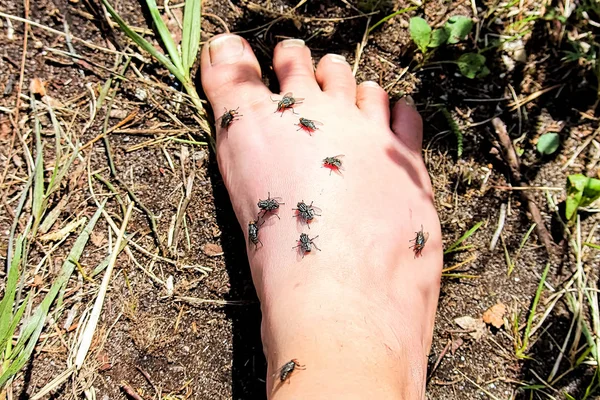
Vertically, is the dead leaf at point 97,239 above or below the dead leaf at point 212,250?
above

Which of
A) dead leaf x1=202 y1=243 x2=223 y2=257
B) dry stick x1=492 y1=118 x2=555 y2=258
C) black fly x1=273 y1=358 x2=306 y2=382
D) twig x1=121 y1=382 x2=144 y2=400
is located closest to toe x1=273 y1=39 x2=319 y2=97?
dead leaf x1=202 y1=243 x2=223 y2=257

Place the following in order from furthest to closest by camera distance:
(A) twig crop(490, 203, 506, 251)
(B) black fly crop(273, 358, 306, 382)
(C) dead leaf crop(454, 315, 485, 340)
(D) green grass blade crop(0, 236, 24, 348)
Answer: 1. (A) twig crop(490, 203, 506, 251)
2. (C) dead leaf crop(454, 315, 485, 340)
3. (D) green grass blade crop(0, 236, 24, 348)
4. (B) black fly crop(273, 358, 306, 382)

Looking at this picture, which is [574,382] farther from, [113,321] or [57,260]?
[57,260]

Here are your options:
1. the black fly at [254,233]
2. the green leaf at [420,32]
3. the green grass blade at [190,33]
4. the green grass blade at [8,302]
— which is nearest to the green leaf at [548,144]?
the green leaf at [420,32]

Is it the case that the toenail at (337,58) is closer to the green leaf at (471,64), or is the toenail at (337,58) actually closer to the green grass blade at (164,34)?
the green leaf at (471,64)

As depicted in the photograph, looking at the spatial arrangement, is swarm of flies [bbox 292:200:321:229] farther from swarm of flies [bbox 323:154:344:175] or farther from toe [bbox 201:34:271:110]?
toe [bbox 201:34:271:110]

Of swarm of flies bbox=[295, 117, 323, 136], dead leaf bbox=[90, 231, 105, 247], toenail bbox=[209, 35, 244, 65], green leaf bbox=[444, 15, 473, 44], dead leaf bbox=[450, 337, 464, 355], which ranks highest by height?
green leaf bbox=[444, 15, 473, 44]
